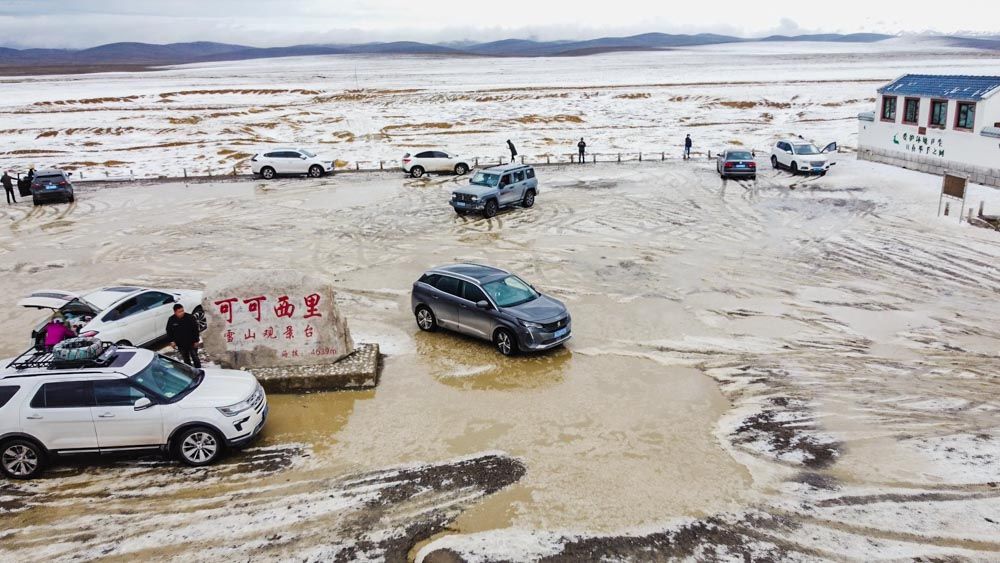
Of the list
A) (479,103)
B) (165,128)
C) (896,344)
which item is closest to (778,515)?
(896,344)

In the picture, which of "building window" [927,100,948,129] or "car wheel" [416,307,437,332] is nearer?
"car wheel" [416,307,437,332]

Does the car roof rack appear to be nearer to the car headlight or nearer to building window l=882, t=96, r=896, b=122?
the car headlight

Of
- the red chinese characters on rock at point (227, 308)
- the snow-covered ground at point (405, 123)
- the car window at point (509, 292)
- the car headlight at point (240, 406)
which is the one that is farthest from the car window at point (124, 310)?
the snow-covered ground at point (405, 123)

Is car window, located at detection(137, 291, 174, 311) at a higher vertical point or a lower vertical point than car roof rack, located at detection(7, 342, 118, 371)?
lower

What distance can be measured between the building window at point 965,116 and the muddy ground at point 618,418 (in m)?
10.3

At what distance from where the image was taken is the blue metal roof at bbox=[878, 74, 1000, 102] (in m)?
31.0

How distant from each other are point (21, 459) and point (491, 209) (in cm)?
1922

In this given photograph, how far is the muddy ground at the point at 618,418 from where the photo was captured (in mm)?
8914

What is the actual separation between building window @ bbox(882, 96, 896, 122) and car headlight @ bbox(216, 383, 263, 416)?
116ft

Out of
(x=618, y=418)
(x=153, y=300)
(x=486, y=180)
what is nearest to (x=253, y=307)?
(x=153, y=300)

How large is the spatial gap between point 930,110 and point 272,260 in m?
29.9

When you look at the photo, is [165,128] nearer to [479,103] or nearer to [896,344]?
[479,103]

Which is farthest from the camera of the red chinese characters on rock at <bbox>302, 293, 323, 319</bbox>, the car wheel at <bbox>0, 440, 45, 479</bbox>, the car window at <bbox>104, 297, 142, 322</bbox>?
the car window at <bbox>104, 297, 142, 322</bbox>

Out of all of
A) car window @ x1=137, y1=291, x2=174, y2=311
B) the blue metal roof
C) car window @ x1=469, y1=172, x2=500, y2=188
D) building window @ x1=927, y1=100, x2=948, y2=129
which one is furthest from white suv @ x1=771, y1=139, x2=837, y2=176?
car window @ x1=137, y1=291, x2=174, y2=311
